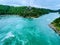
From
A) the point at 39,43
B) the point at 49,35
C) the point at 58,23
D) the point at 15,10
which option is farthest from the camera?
the point at 15,10

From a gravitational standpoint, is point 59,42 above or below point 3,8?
above

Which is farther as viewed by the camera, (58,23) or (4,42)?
(58,23)

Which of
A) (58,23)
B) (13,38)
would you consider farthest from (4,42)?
(58,23)

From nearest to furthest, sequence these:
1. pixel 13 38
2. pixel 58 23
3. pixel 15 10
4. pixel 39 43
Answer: pixel 39 43
pixel 13 38
pixel 58 23
pixel 15 10

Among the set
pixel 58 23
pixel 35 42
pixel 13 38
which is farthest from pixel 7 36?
pixel 58 23

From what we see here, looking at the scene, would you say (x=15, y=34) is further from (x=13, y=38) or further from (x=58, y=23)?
(x=58, y=23)

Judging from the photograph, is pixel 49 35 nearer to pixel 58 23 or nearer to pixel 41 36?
pixel 41 36
